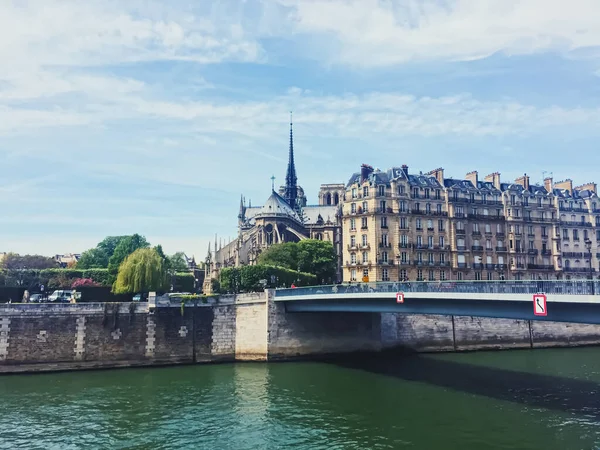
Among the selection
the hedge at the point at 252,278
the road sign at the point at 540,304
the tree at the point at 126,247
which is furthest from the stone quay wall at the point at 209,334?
the tree at the point at 126,247

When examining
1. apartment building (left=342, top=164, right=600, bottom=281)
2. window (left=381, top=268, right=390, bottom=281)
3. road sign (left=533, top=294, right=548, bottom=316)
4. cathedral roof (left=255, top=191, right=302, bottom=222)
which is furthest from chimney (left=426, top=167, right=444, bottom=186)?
road sign (left=533, top=294, right=548, bottom=316)

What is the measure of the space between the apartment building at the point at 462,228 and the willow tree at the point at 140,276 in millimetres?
27648

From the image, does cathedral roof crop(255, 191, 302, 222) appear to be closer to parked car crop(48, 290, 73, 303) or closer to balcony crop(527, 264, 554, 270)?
balcony crop(527, 264, 554, 270)

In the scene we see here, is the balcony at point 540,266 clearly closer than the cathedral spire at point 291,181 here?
Yes

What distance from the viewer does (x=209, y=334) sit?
49.3 m

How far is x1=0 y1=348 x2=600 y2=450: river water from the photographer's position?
24750 millimetres

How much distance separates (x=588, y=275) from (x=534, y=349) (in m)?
32.6

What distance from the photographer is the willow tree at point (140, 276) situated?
2175 inches

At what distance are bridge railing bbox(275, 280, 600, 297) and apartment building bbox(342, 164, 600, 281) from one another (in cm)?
2815

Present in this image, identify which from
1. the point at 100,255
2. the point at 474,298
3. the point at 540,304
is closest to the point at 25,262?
the point at 100,255

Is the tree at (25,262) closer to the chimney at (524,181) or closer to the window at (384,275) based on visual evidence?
the window at (384,275)

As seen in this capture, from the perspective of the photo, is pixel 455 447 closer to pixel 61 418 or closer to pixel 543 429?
A: pixel 543 429

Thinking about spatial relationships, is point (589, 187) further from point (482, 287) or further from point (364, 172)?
point (482, 287)

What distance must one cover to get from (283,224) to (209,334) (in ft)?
185
